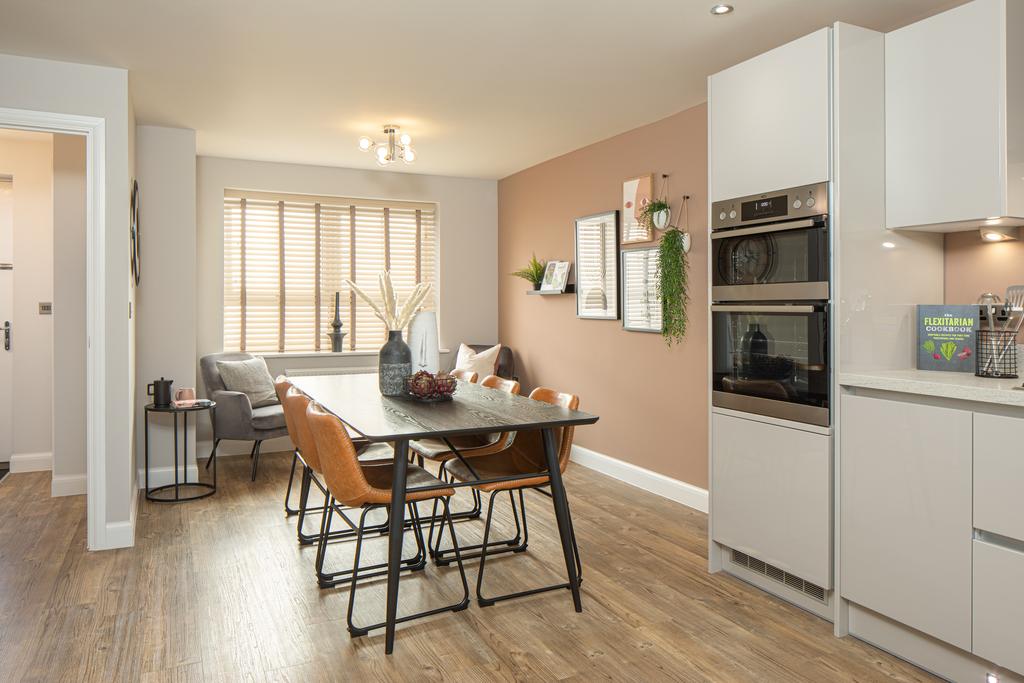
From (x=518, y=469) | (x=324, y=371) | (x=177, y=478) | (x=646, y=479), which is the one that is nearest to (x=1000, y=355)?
(x=518, y=469)

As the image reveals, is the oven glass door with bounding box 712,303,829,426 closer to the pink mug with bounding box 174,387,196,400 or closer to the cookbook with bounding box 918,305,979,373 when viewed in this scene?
the cookbook with bounding box 918,305,979,373

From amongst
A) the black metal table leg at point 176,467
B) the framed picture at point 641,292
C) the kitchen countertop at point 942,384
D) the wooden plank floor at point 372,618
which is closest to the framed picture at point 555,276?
the framed picture at point 641,292

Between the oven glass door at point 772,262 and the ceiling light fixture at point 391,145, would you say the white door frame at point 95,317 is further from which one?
the oven glass door at point 772,262

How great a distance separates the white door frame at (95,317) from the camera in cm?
353

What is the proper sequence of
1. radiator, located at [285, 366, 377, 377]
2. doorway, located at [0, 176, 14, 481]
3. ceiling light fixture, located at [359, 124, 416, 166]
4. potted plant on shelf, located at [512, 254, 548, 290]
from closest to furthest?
ceiling light fixture, located at [359, 124, 416, 166]
doorway, located at [0, 176, 14, 481]
potted plant on shelf, located at [512, 254, 548, 290]
radiator, located at [285, 366, 377, 377]

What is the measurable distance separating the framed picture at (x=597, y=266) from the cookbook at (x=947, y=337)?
2380mm

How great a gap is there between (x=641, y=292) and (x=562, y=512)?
2.26 m

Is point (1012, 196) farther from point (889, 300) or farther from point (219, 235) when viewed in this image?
point (219, 235)

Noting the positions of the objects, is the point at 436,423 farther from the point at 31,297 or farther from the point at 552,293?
the point at 31,297

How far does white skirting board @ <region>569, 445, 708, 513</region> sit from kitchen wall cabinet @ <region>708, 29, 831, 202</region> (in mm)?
1968

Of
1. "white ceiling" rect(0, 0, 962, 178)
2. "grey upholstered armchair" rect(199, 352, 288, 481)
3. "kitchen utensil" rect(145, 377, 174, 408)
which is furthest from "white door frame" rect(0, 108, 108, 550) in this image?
"grey upholstered armchair" rect(199, 352, 288, 481)

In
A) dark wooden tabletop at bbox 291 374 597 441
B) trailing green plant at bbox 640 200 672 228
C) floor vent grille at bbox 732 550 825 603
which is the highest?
→ trailing green plant at bbox 640 200 672 228

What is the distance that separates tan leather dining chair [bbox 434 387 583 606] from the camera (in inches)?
113

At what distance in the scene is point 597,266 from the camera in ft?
17.0
